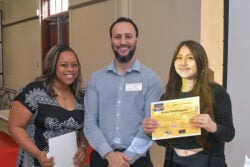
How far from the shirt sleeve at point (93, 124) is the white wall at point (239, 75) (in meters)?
1.07

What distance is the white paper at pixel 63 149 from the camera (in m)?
1.94

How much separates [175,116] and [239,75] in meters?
1.16

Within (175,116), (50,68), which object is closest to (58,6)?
(50,68)

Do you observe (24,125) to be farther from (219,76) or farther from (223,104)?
(219,76)

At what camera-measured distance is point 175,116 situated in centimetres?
143

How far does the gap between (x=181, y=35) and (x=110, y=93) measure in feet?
5.13

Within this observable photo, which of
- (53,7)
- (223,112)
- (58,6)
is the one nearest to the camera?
(223,112)

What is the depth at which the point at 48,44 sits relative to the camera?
731 centimetres

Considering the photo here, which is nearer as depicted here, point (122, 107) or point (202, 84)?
point (202, 84)

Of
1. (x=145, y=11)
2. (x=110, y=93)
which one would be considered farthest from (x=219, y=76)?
(x=145, y=11)

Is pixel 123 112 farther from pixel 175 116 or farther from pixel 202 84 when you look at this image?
pixel 202 84

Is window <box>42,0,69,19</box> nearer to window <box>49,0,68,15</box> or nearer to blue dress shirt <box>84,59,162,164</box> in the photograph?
window <box>49,0,68,15</box>

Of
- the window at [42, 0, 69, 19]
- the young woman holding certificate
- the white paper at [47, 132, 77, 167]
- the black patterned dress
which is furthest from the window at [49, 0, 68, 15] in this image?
the young woman holding certificate

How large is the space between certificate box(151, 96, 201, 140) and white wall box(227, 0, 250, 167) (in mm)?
1103
